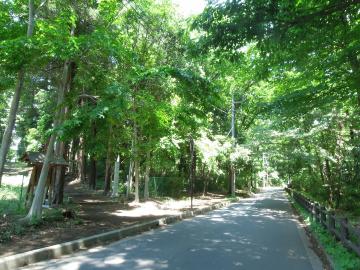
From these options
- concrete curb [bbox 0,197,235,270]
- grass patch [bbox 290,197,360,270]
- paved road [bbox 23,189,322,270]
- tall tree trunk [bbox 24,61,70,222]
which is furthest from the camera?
tall tree trunk [bbox 24,61,70,222]

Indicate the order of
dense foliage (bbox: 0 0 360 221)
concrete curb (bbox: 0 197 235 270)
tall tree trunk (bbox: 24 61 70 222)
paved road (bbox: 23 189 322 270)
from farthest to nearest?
tall tree trunk (bbox: 24 61 70 222), dense foliage (bbox: 0 0 360 221), paved road (bbox: 23 189 322 270), concrete curb (bbox: 0 197 235 270)

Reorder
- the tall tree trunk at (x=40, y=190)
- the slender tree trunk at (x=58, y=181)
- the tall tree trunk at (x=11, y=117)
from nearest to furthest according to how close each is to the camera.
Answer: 1. the tall tree trunk at (x=11, y=117)
2. the tall tree trunk at (x=40, y=190)
3. the slender tree trunk at (x=58, y=181)

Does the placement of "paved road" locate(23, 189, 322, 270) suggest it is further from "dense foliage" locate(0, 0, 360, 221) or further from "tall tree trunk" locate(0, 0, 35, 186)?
"tall tree trunk" locate(0, 0, 35, 186)

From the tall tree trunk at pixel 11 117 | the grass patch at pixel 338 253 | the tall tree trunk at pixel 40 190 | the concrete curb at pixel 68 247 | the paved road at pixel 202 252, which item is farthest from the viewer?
the tall tree trunk at pixel 40 190

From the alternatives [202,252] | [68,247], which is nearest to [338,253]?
[202,252]

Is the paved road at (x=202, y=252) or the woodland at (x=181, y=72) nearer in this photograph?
the paved road at (x=202, y=252)

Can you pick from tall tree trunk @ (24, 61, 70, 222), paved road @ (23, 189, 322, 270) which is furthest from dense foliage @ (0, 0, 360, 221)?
paved road @ (23, 189, 322, 270)

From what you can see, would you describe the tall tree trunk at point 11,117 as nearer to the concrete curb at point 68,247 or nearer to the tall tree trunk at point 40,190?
the tall tree trunk at point 40,190

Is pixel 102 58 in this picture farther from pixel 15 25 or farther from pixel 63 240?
pixel 63 240

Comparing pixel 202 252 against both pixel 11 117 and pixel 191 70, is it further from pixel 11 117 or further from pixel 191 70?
pixel 11 117

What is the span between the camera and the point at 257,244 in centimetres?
1044

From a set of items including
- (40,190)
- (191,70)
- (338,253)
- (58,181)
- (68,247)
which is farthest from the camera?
(58,181)

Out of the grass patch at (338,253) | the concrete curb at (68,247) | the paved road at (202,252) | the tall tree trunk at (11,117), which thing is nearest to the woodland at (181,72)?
the tall tree trunk at (11,117)

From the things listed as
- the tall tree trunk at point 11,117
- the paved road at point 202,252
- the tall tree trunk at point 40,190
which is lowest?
the paved road at point 202,252
